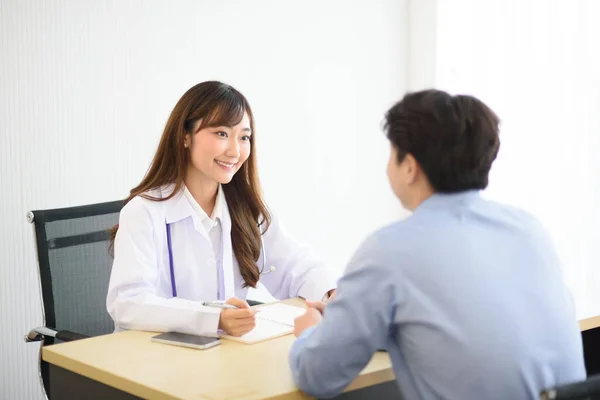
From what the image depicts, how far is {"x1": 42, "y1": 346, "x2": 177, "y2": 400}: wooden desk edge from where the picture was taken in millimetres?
1659

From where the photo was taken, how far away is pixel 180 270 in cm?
247

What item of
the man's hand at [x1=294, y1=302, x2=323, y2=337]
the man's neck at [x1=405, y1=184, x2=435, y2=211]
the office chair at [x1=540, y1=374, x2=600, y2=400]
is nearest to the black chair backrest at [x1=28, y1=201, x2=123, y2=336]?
the man's hand at [x1=294, y1=302, x2=323, y2=337]

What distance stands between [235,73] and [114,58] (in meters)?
0.65

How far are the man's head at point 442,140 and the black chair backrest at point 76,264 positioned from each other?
1336 mm

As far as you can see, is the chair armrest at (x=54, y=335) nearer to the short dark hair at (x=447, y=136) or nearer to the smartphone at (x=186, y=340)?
the smartphone at (x=186, y=340)

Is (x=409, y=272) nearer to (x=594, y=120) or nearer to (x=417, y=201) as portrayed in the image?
(x=417, y=201)

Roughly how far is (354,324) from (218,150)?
1.07 m

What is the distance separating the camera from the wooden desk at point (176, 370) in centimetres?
165

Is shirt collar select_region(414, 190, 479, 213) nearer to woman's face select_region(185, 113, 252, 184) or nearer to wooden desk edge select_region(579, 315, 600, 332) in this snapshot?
wooden desk edge select_region(579, 315, 600, 332)

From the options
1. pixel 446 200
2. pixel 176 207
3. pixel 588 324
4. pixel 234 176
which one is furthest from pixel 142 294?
pixel 588 324

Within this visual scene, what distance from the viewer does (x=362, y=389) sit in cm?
179

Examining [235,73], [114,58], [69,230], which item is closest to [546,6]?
[235,73]

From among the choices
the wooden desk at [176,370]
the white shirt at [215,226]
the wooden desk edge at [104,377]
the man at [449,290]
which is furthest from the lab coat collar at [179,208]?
the man at [449,290]

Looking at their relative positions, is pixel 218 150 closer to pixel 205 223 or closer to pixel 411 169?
pixel 205 223
